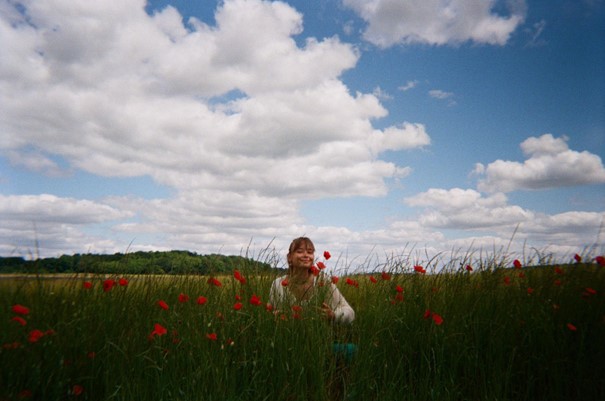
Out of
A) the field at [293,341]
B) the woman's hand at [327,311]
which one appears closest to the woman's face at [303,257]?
the field at [293,341]

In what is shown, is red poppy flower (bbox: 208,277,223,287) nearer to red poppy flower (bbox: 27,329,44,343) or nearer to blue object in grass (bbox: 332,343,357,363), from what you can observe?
blue object in grass (bbox: 332,343,357,363)

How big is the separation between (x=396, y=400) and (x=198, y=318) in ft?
6.93

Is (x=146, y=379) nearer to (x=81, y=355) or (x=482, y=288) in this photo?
(x=81, y=355)

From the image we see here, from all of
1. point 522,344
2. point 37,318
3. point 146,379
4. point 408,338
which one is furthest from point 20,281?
point 522,344

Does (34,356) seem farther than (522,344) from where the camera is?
No

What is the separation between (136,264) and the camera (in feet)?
16.8

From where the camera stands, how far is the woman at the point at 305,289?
201 inches

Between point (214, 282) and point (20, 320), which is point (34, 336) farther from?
point (214, 282)

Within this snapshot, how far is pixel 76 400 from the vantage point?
134 inches

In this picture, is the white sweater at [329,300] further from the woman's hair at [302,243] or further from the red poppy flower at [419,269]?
the red poppy flower at [419,269]

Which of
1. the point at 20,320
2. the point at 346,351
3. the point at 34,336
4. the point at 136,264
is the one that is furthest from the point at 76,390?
the point at 346,351

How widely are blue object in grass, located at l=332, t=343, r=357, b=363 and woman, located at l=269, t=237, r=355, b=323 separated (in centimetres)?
39

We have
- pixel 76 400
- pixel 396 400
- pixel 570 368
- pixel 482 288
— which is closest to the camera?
pixel 76 400

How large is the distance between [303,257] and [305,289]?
410 millimetres
